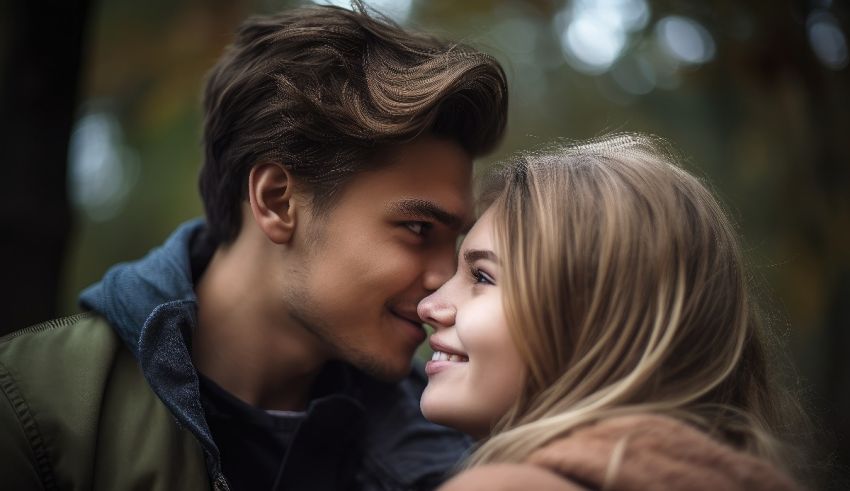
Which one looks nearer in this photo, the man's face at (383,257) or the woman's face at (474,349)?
the woman's face at (474,349)

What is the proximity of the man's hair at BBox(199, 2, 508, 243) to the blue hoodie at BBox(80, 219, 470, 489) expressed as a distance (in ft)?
1.56

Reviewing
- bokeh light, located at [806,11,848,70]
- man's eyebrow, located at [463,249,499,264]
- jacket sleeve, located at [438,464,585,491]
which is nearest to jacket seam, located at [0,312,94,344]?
man's eyebrow, located at [463,249,499,264]

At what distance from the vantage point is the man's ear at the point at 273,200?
2.82m

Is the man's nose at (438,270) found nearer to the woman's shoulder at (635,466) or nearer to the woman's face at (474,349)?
the woman's face at (474,349)

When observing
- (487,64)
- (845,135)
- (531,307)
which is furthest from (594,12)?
(531,307)

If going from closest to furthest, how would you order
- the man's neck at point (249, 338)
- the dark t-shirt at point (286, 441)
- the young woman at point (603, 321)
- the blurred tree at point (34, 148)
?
1. the young woman at point (603, 321)
2. the dark t-shirt at point (286, 441)
3. the man's neck at point (249, 338)
4. the blurred tree at point (34, 148)

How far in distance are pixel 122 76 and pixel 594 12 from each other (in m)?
2.87

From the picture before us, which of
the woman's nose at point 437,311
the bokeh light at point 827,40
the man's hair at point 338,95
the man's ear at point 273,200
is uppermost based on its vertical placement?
the bokeh light at point 827,40

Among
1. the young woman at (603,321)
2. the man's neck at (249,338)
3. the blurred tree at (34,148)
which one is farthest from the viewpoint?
the blurred tree at (34,148)

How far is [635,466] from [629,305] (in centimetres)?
49

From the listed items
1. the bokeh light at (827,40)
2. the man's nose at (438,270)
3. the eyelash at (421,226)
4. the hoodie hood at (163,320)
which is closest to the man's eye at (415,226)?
the eyelash at (421,226)

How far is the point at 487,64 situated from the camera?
2826 mm

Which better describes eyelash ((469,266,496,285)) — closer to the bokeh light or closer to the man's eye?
the man's eye

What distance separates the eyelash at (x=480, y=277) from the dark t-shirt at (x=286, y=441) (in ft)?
2.56
